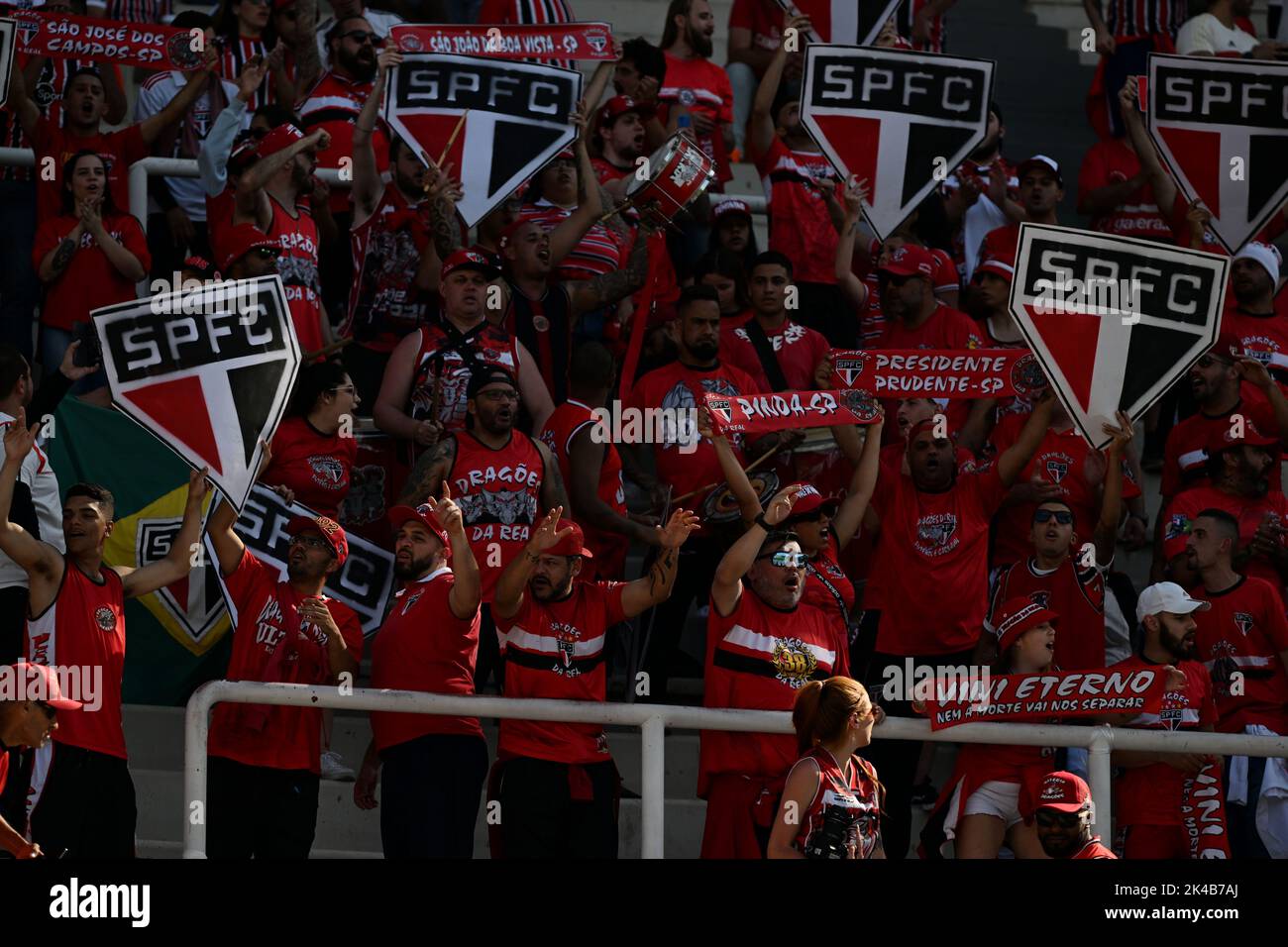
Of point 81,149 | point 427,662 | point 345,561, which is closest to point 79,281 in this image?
point 81,149

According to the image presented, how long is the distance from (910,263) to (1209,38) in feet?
10.9

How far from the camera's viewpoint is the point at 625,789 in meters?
9.91

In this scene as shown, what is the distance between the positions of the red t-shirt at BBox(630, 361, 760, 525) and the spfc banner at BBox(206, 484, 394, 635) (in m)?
1.41

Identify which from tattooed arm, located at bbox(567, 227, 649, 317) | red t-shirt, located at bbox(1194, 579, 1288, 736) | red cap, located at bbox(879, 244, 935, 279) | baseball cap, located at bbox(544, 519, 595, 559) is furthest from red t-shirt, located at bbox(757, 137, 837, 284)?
baseball cap, located at bbox(544, 519, 595, 559)

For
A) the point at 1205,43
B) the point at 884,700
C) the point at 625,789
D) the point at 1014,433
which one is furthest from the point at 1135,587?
the point at 1205,43

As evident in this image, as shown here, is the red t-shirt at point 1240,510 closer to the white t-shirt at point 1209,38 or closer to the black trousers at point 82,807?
the white t-shirt at point 1209,38

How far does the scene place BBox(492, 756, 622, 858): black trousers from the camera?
8703 millimetres

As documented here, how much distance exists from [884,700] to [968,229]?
13.1 feet

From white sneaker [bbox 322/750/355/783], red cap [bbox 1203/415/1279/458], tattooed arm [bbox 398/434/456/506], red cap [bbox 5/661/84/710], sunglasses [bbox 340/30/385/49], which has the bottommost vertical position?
white sneaker [bbox 322/750/355/783]

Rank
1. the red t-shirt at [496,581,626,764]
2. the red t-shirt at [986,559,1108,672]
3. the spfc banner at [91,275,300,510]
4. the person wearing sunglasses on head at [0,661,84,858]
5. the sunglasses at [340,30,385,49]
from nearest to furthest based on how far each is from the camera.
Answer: the person wearing sunglasses on head at [0,661,84,858] → the red t-shirt at [496,581,626,764] → the spfc banner at [91,275,300,510] → the red t-shirt at [986,559,1108,672] → the sunglasses at [340,30,385,49]

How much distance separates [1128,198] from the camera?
13414mm

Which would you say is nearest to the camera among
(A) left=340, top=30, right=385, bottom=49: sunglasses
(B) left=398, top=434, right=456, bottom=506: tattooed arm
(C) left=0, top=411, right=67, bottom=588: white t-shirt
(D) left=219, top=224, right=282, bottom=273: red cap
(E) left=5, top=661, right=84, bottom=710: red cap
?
(E) left=5, top=661, right=84, bottom=710: red cap

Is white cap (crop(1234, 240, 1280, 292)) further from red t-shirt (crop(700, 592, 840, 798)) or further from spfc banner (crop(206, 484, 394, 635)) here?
spfc banner (crop(206, 484, 394, 635))

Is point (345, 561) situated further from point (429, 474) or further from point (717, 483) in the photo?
point (717, 483)
